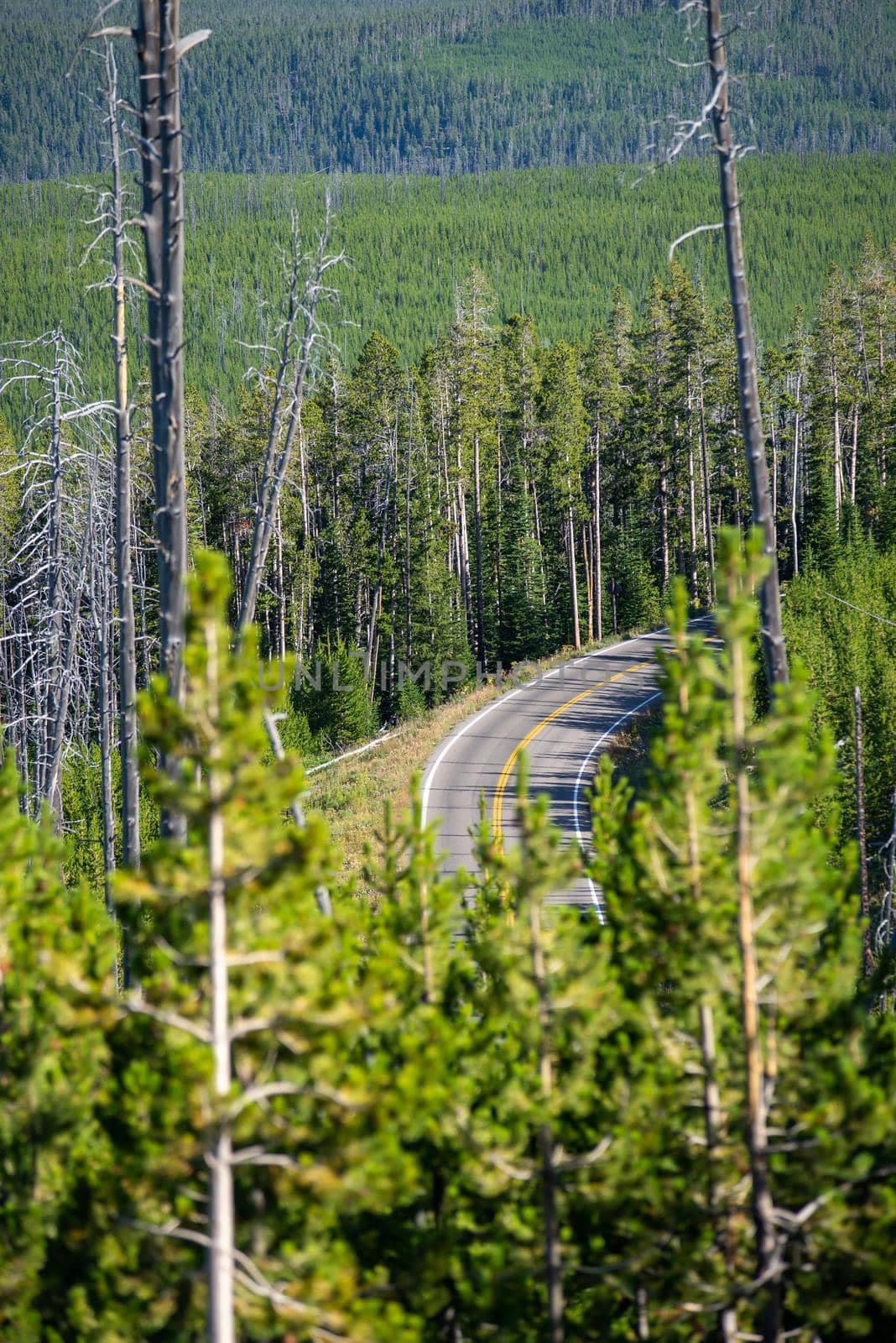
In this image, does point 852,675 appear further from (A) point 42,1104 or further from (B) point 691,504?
(A) point 42,1104

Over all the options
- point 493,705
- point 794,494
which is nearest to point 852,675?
point 493,705

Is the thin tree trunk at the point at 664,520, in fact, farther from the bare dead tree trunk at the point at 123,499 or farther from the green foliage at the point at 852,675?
the bare dead tree trunk at the point at 123,499

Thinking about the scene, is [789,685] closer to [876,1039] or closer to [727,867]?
[727,867]

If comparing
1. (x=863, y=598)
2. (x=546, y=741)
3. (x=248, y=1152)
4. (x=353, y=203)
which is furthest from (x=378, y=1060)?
(x=353, y=203)

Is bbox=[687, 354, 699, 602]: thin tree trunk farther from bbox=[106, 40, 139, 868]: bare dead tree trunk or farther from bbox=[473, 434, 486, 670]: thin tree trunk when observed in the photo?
bbox=[106, 40, 139, 868]: bare dead tree trunk

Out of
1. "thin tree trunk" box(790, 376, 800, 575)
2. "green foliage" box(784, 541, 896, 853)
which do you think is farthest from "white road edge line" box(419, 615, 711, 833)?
"thin tree trunk" box(790, 376, 800, 575)

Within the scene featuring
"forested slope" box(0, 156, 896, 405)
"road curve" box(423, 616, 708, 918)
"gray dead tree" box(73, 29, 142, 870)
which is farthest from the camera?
"forested slope" box(0, 156, 896, 405)

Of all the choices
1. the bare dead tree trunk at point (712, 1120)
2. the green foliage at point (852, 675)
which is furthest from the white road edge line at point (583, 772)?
the bare dead tree trunk at point (712, 1120)
